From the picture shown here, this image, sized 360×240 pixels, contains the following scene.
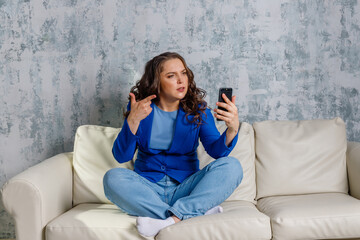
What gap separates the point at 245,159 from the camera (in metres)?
2.32

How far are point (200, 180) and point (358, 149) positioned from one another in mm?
952

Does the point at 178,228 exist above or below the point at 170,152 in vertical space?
below

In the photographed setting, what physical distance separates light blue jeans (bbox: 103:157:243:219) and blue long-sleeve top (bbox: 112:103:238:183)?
0.11 m

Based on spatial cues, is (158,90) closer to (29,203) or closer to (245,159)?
(245,159)

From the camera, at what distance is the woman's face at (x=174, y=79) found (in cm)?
215

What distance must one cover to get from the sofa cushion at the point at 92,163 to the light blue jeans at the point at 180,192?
318 mm

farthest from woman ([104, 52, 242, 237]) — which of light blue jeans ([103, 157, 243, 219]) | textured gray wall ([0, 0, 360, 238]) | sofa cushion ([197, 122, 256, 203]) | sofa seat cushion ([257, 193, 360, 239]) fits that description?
textured gray wall ([0, 0, 360, 238])

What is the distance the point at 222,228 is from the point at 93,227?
0.55 meters

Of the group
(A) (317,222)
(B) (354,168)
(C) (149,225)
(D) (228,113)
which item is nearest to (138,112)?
(D) (228,113)

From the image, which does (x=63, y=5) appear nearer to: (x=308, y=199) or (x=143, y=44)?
(x=143, y=44)

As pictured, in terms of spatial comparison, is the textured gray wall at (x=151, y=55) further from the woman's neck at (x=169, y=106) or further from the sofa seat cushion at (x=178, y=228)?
the sofa seat cushion at (x=178, y=228)

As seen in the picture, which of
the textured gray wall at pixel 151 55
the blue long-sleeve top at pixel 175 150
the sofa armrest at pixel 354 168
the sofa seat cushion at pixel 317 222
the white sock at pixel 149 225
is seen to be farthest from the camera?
the textured gray wall at pixel 151 55

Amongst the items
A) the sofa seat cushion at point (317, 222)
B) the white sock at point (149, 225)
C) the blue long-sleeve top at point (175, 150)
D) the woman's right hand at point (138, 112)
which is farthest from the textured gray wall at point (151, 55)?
the white sock at point (149, 225)

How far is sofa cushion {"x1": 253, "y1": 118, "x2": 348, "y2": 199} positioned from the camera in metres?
2.28
